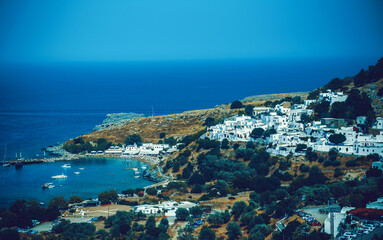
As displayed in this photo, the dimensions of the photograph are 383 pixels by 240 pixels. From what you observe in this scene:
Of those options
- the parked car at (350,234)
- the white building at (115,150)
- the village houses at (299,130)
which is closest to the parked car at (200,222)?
the parked car at (350,234)

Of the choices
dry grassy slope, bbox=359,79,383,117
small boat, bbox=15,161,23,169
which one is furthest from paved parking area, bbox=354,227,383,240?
small boat, bbox=15,161,23,169

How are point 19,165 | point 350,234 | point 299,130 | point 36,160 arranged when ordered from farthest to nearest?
point 36,160
point 19,165
point 299,130
point 350,234

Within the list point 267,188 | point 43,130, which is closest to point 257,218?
point 267,188

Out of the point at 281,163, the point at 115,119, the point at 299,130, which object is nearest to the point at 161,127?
the point at 115,119

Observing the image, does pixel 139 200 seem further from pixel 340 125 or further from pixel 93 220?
pixel 340 125

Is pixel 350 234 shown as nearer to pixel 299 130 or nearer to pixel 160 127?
pixel 299 130

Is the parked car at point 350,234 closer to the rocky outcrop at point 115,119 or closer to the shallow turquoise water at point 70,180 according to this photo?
the shallow turquoise water at point 70,180
